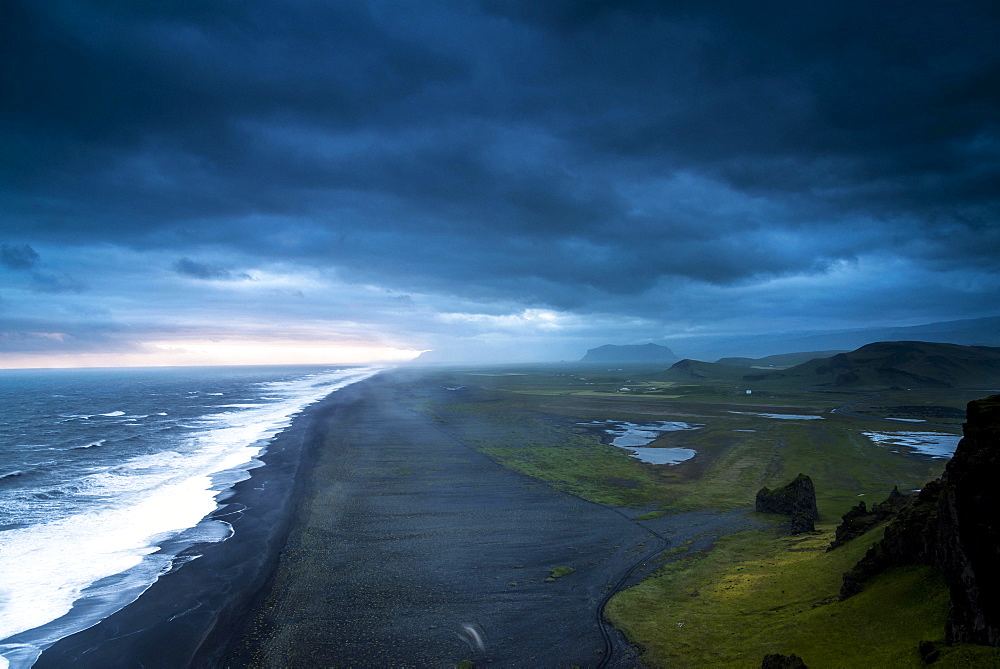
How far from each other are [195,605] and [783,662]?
23772 millimetres

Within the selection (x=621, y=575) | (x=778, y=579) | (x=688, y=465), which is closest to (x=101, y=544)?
(x=621, y=575)

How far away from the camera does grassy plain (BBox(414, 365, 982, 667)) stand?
14.7 meters

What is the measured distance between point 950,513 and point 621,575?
15.1m

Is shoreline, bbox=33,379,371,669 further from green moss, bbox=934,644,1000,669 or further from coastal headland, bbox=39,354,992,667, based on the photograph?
green moss, bbox=934,644,1000,669

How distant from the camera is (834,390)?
159 meters

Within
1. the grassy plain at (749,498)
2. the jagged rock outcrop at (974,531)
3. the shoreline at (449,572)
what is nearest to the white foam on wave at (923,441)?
the grassy plain at (749,498)

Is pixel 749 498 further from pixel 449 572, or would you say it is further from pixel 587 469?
pixel 449 572

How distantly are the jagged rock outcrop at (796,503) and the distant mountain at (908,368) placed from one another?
169788mm

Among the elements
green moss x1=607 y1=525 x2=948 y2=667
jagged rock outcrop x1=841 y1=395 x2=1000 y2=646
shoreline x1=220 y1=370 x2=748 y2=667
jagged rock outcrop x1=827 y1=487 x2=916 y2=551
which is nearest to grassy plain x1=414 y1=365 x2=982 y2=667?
green moss x1=607 y1=525 x2=948 y2=667

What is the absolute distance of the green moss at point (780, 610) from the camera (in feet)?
44.3

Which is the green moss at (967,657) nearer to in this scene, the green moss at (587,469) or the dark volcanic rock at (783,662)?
the dark volcanic rock at (783,662)

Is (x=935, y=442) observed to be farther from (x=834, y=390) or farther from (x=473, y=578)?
(x=834, y=390)

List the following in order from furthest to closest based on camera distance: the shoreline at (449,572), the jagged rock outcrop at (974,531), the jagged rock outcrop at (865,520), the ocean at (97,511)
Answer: the ocean at (97,511) → the jagged rock outcrop at (865,520) → the shoreline at (449,572) → the jagged rock outcrop at (974,531)

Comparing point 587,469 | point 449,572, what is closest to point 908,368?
point 587,469
